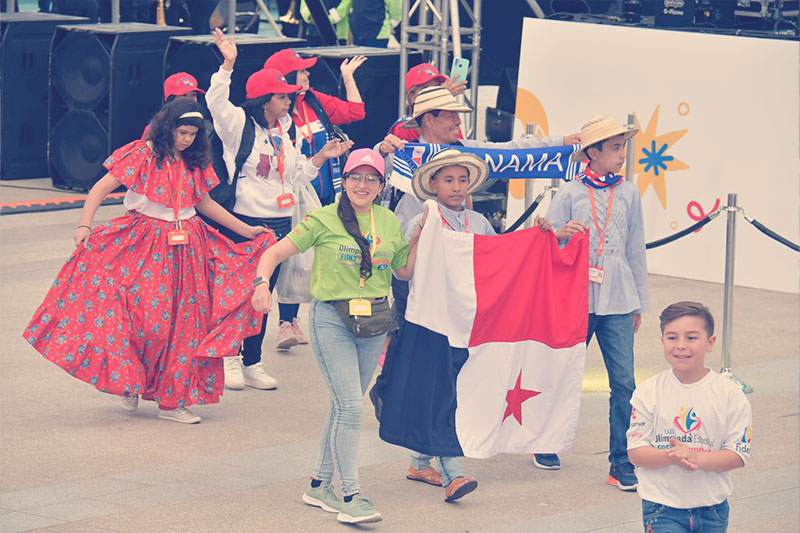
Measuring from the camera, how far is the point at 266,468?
24.3ft

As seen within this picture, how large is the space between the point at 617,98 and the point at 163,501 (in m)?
→ 7.45

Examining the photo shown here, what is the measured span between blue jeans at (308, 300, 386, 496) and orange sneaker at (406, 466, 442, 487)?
0.70m

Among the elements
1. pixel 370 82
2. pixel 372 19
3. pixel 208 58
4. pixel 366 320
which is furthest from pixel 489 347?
pixel 372 19

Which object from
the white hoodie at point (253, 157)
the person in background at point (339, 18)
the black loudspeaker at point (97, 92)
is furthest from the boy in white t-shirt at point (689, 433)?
the person in background at point (339, 18)

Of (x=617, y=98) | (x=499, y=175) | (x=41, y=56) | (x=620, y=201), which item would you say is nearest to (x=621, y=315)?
(x=620, y=201)

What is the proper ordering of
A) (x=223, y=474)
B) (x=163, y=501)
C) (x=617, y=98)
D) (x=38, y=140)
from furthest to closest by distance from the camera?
(x=38, y=140), (x=617, y=98), (x=223, y=474), (x=163, y=501)

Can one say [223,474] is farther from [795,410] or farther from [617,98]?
[617,98]

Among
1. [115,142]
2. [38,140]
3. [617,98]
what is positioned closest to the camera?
[617,98]

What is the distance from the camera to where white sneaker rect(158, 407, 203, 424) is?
8234 mm

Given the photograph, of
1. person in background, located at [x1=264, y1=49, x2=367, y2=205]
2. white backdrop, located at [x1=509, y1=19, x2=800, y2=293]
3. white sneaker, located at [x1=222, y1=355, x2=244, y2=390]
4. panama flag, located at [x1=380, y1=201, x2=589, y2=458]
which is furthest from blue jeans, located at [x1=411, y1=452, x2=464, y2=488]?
white backdrop, located at [x1=509, y1=19, x2=800, y2=293]

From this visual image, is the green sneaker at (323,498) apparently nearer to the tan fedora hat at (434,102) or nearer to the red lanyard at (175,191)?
the red lanyard at (175,191)

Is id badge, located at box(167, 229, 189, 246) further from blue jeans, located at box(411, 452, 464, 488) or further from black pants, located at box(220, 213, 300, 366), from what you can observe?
blue jeans, located at box(411, 452, 464, 488)

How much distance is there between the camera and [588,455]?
26.0ft

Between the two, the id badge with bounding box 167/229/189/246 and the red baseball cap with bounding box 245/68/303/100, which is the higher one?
the red baseball cap with bounding box 245/68/303/100
